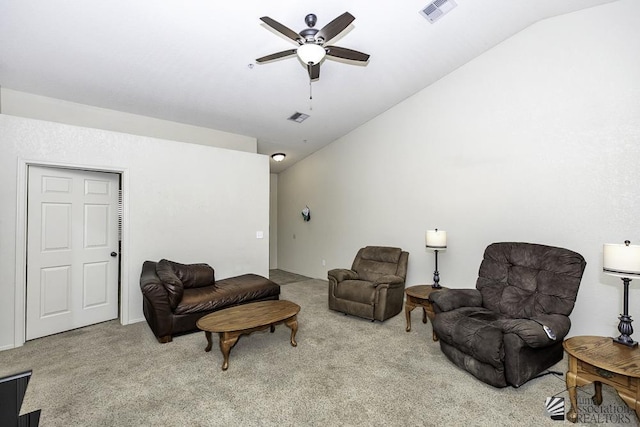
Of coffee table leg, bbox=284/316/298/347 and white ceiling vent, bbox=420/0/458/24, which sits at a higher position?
white ceiling vent, bbox=420/0/458/24

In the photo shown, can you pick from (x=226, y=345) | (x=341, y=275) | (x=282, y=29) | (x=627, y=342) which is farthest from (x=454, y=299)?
(x=282, y=29)

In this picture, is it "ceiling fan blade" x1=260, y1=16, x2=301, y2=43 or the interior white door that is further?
Answer: the interior white door

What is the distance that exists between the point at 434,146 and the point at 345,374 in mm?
3399

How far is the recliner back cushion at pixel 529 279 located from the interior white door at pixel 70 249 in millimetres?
4649

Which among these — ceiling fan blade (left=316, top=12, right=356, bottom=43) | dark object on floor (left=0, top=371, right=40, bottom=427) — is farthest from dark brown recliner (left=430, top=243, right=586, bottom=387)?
dark object on floor (left=0, top=371, right=40, bottom=427)

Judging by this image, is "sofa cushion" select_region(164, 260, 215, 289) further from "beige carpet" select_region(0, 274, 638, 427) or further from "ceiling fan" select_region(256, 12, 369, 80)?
"ceiling fan" select_region(256, 12, 369, 80)

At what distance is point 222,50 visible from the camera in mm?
3186

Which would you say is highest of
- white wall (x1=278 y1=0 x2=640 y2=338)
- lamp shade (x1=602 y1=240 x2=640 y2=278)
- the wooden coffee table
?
white wall (x1=278 y1=0 x2=640 y2=338)

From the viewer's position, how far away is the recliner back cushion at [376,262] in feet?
14.5

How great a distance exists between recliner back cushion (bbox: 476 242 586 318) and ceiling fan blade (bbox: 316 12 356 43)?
2.68 m

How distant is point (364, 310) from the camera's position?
3863 mm

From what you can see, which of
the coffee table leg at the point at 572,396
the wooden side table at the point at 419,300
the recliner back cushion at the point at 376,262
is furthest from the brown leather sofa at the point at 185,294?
the coffee table leg at the point at 572,396

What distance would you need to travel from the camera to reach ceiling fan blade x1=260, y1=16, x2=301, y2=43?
7.13 ft

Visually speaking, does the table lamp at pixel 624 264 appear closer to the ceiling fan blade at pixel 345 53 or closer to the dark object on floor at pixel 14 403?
the ceiling fan blade at pixel 345 53
